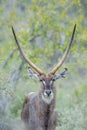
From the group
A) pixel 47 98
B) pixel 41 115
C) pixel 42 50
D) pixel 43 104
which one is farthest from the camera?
pixel 42 50

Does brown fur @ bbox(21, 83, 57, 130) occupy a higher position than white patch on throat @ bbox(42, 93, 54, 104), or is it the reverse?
white patch on throat @ bbox(42, 93, 54, 104)

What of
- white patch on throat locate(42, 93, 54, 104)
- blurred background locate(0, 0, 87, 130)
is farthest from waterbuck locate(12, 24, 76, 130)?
blurred background locate(0, 0, 87, 130)

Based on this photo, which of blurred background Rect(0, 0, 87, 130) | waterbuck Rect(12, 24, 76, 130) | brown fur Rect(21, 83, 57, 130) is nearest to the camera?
waterbuck Rect(12, 24, 76, 130)

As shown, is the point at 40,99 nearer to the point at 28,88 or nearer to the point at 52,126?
the point at 52,126

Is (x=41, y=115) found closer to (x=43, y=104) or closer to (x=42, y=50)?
(x=43, y=104)

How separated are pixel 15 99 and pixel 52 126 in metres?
2.98

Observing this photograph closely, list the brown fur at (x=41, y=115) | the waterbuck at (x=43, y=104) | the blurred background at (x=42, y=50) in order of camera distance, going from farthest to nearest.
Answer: the blurred background at (x=42, y=50)
the brown fur at (x=41, y=115)
the waterbuck at (x=43, y=104)

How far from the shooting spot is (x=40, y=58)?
18.1 metres

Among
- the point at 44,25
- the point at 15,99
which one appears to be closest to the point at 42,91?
the point at 15,99

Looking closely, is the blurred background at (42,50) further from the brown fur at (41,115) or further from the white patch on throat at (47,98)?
the white patch on throat at (47,98)

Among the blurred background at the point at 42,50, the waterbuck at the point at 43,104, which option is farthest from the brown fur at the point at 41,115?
the blurred background at the point at 42,50

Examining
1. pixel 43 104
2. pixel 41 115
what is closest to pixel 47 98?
pixel 43 104

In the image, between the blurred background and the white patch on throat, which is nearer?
the white patch on throat

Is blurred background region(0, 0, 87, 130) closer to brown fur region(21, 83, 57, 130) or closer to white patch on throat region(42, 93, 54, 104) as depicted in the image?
brown fur region(21, 83, 57, 130)
